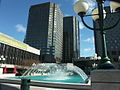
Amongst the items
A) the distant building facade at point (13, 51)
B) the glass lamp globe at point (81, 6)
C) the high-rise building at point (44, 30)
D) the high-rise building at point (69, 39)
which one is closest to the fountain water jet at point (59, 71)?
the glass lamp globe at point (81, 6)

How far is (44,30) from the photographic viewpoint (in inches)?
4402

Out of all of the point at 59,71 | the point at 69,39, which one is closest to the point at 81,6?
the point at 59,71

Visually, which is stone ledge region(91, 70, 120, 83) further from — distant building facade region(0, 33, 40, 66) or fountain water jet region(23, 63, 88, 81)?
distant building facade region(0, 33, 40, 66)

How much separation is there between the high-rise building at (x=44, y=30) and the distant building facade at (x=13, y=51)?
34.3 m

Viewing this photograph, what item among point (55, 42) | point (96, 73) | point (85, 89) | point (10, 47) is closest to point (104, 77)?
point (96, 73)

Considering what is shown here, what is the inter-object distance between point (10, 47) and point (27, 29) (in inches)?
2820

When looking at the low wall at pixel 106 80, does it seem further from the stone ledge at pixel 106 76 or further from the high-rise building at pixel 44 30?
the high-rise building at pixel 44 30

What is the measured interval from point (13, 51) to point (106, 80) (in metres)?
56.9

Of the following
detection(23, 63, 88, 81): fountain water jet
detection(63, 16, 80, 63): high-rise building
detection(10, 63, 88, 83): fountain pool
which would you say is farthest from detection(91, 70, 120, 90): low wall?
detection(63, 16, 80, 63): high-rise building

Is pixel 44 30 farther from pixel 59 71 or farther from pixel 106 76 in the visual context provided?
pixel 106 76

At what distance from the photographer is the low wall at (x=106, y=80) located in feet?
9.48

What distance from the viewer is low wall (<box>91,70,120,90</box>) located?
2.89 metres

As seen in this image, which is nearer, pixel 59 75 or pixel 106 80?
pixel 106 80

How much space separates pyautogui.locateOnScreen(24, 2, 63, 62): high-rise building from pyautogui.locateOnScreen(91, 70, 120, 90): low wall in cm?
9530
